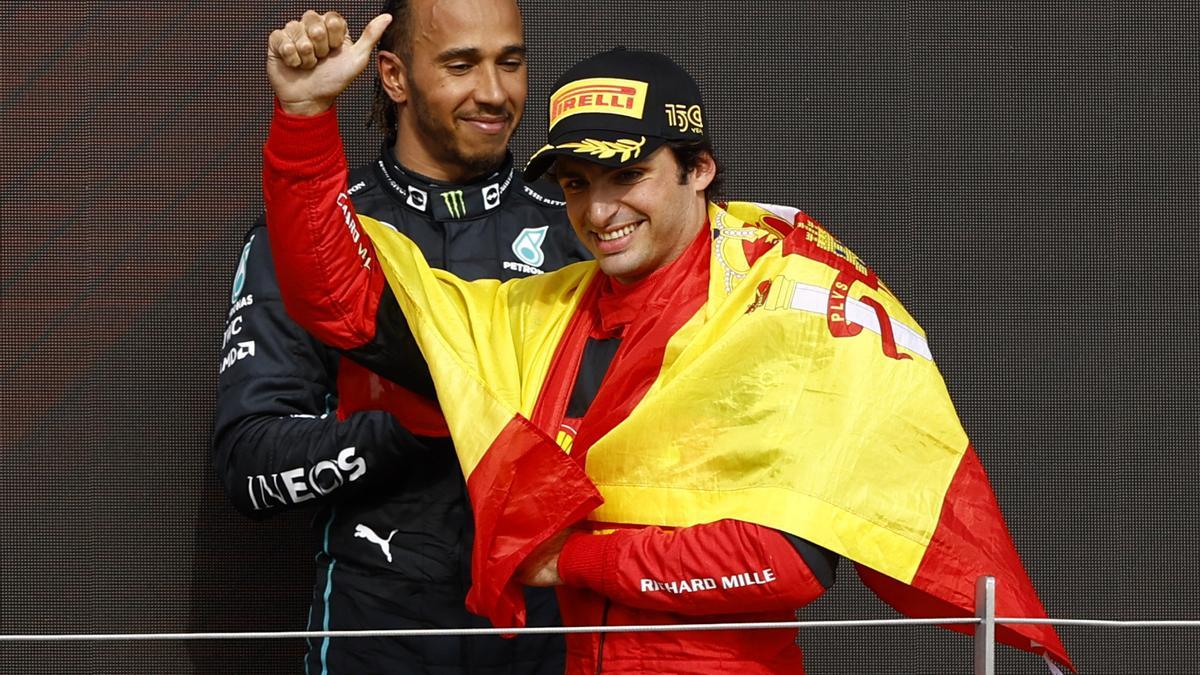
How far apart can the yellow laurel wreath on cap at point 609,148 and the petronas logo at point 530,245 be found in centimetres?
61

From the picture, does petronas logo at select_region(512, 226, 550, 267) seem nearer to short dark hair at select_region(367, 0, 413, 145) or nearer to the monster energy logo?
the monster energy logo

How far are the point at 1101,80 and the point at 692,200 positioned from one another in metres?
1.23

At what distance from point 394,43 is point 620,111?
2.43ft

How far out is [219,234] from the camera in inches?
104

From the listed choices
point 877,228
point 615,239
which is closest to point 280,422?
point 615,239

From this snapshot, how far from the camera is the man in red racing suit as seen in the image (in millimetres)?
1575

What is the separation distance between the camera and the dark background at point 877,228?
2.64m

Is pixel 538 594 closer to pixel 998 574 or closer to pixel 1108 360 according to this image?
pixel 998 574

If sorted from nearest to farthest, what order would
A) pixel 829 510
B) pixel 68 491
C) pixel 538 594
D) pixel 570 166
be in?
pixel 829 510 < pixel 570 166 < pixel 538 594 < pixel 68 491

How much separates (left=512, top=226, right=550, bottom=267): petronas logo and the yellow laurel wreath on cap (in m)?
0.61

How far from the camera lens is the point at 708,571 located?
1.57 meters

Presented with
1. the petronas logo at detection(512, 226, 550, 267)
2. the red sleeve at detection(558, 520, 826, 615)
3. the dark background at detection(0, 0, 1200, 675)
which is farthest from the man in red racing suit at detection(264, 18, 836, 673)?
the dark background at detection(0, 0, 1200, 675)

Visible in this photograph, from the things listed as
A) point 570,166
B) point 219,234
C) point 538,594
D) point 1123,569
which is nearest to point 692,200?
point 570,166

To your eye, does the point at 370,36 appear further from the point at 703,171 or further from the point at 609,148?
the point at 703,171
